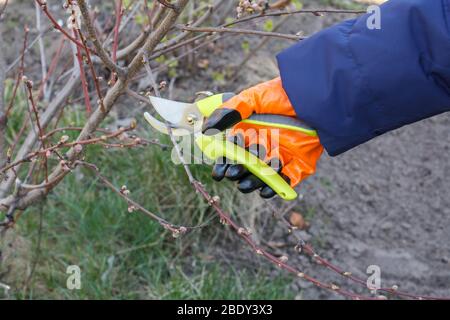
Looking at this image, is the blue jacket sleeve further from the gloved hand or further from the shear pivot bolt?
the shear pivot bolt

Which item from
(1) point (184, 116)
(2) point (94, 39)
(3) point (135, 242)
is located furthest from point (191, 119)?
(3) point (135, 242)

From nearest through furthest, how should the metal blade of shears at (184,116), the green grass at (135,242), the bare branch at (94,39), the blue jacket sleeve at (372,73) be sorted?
1. the bare branch at (94,39)
2. the blue jacket sleeve at (372,73)
3. the metal blade of shears at (184,116)
4. the green grass at (135,242)

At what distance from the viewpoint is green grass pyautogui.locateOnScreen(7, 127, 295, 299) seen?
9.00ft

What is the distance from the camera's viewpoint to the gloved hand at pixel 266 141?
185cm

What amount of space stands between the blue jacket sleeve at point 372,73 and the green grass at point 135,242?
1118 millimetres

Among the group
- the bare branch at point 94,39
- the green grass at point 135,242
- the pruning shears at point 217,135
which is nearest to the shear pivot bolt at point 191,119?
the pruning shears at point 217,135

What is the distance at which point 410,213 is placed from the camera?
3.28 metres

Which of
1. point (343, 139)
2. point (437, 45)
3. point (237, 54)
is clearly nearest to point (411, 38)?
point (437, 45)

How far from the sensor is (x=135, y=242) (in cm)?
288

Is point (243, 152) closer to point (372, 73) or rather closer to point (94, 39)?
Answer: point (372, 73)

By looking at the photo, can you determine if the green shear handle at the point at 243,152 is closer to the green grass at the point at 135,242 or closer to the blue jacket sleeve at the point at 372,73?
the blue jacket sleeve at the point at 372,73

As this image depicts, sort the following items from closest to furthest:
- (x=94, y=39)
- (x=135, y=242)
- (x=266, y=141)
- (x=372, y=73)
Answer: (x=94, y=39)
(x=372, y=73)
(x=266, y=141)
(x=135, y=242)

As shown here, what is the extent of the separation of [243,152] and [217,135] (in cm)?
9

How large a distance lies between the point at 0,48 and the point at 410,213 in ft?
7.16
